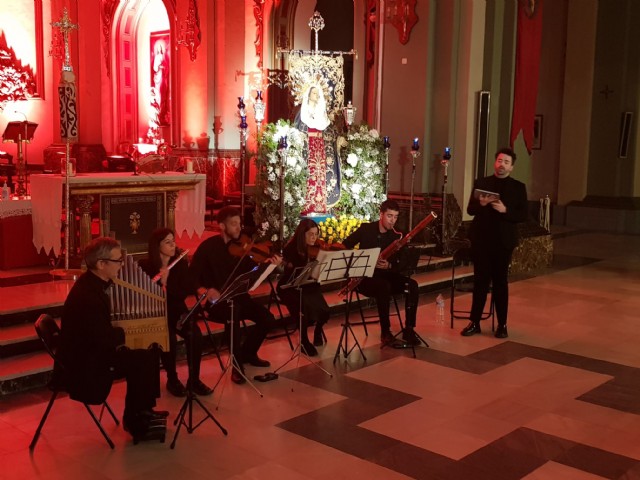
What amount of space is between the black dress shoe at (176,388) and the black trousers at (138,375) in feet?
2.37

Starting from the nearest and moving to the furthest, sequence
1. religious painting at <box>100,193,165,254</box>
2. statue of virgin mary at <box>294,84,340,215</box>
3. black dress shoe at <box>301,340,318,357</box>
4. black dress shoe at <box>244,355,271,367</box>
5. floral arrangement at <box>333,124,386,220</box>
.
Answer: black dress shoe at <box>244,355,271,367</box>
black dress shoe at <box>301,340,318,357</box>
religious painting at <box>100,193,165,254</box>
statue of virgin mary at <box>294,84,340,215</box>
floral arrangement at <box>333,124,386,220</box>

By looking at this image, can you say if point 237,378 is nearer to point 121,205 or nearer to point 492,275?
point 492,275


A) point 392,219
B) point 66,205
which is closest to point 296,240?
point 392,219

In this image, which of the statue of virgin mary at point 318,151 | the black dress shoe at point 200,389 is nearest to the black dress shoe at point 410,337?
the black dress shoe at point 200,389

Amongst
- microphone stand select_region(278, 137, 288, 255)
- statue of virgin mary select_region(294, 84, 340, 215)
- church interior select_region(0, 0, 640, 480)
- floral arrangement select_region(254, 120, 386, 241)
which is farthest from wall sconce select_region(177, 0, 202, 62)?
microphone stand select_region(278, 137, 288, 255)

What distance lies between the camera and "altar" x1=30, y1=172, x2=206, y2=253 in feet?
26.0

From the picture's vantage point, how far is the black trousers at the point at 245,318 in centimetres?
560

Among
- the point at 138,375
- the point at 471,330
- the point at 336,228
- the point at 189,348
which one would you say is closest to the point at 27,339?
the point at 189,348

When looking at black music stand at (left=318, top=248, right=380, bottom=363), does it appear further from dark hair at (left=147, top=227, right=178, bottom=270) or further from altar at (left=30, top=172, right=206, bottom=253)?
altar at (left=30, top=172, right=206, bottom=253)

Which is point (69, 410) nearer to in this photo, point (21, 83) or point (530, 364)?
point (530, 364)

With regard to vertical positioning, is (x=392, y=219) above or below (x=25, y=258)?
above

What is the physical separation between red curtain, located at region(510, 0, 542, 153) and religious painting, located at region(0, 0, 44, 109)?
33.4 ft

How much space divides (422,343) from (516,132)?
19.4ft

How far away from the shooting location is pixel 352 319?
7754mm
